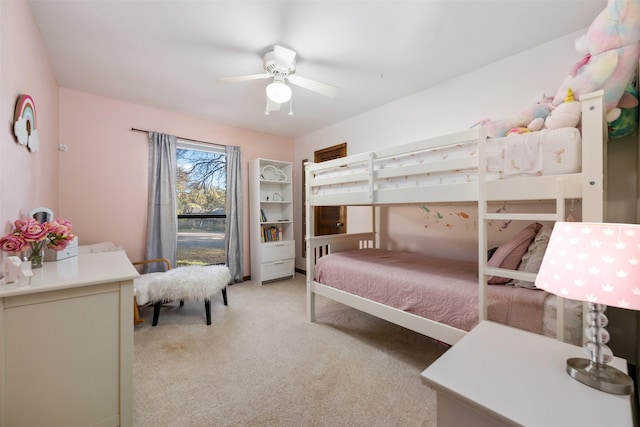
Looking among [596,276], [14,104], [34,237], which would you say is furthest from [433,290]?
[14,104]

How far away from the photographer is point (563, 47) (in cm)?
202

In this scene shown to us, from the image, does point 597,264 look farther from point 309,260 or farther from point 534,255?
point 309,260

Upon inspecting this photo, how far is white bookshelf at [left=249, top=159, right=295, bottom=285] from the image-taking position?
406cm

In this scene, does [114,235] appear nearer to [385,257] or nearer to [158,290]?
[158,290]

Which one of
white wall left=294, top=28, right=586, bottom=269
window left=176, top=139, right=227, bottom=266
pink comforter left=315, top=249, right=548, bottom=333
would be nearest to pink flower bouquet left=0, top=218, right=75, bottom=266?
pink comforter left=315, top=249, right=548, bottom=333

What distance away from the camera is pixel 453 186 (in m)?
1.60

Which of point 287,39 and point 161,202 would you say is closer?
point 287,39

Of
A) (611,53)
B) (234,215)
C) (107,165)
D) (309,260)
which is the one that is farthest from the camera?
(234,215)

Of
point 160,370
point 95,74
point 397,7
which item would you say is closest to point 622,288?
point 397,7

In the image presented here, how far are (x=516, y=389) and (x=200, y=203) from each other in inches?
158

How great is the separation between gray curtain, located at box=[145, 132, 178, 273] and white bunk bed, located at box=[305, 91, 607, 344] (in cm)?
200

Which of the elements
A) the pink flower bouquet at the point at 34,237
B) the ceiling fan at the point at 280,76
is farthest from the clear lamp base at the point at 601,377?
the pink flower bouquet at the point at 34,237

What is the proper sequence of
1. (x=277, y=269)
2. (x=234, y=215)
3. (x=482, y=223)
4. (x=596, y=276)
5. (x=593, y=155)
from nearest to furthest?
1. (x=596, y=276)
2. (x=593, y=155)
3. (x=482, y=223)
4. (x=234, y=215)
5. (x=277, y=269)

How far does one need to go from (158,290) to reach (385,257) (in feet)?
7.58
